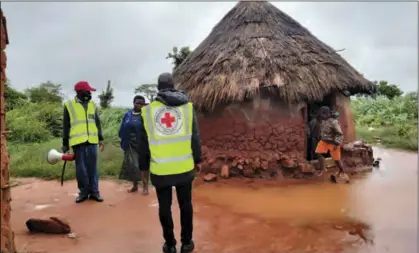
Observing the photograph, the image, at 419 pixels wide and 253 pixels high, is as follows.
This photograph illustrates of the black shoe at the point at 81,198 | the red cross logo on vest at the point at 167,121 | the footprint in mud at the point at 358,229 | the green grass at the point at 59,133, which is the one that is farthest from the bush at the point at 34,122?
the footprint in mud at the point at 358,229

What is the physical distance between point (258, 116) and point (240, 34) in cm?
188

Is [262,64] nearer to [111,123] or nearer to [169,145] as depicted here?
[169,145]

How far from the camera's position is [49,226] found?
4.54 meters

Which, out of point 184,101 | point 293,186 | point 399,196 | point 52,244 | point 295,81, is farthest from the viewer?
point 295,81

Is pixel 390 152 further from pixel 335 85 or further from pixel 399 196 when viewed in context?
pixel 399 196

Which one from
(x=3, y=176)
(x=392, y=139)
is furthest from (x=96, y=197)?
(x=392, y=139)

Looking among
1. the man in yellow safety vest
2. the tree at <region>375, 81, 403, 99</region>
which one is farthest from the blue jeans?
the tree at <region>375, 81, 403, 99</region>

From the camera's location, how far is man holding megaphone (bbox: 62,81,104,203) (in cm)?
577

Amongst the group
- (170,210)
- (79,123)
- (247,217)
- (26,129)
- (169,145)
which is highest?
(79,123)

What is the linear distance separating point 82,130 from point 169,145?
241cm

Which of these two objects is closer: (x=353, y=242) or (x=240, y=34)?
(x=353, y=242)

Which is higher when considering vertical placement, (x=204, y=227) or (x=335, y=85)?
(x=335, y=85)

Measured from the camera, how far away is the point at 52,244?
4.22 m

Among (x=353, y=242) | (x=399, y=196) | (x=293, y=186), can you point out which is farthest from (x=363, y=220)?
(x=293, y=186)
